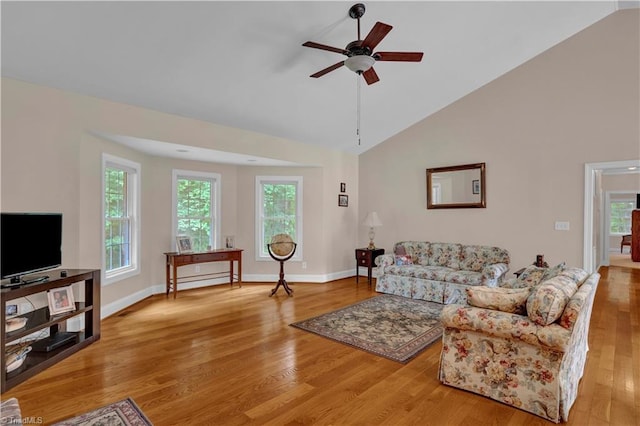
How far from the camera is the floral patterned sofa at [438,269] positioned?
4777 mm

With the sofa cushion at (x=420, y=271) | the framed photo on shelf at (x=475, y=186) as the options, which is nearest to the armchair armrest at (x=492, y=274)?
the sofa cushion at (x=420, y=271)

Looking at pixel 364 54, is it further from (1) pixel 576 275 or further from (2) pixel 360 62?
(1) pixel 576 275

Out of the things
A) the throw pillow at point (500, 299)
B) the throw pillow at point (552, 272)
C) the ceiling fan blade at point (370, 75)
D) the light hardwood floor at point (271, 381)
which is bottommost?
the light hardwood floor at point (271, 381)

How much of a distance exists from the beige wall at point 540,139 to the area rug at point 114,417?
5033 mm

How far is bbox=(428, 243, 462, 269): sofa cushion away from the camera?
5469mm

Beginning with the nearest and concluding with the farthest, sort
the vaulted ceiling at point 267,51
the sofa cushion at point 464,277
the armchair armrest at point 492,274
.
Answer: the vaulted ceiling at point 267,51 < the armchair armrest at point 492,274 < the sofa cushion at point 464,277

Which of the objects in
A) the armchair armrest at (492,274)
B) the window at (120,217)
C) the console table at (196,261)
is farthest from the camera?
the console table at (196,261)

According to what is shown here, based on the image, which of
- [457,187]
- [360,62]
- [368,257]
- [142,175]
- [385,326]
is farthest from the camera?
[368,257]

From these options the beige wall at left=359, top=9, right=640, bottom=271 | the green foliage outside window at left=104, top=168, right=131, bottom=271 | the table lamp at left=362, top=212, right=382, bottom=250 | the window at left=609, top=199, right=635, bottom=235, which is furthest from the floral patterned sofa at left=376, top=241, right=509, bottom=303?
the window at left=609, top=199, right=635, bottom=235

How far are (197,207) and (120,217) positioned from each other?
1379 millimetres

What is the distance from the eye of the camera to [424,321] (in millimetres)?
4082

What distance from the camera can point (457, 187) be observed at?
568 centimetres

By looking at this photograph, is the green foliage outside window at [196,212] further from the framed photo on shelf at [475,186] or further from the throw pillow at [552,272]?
the throw pillow at [552,272]

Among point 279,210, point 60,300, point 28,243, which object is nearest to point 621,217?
point 279,210
